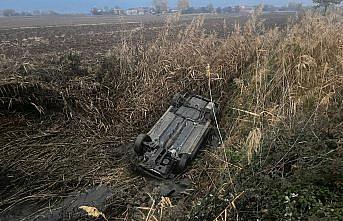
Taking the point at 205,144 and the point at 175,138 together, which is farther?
the point at 205,144

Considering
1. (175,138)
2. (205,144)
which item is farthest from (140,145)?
(205,144)

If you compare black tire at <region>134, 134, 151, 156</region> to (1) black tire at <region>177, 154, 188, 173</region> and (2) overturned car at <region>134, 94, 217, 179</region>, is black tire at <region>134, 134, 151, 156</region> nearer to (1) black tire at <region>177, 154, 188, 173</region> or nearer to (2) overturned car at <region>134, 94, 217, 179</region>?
(2) overturned car at <region>134, 94, 217, 179</region>

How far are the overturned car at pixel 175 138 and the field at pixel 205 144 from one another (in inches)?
7.1

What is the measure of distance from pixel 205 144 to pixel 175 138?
47 cm

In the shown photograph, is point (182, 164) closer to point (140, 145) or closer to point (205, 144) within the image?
point (140, 145)

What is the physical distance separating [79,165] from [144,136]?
0.96m

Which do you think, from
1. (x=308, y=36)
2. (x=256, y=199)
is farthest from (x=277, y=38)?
(x=256, y=199)

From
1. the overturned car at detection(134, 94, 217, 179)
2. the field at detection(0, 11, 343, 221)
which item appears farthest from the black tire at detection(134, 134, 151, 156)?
the field at detection(0, 11, 343, 221)

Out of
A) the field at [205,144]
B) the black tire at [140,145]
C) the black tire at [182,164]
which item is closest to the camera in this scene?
the field at [205,144]

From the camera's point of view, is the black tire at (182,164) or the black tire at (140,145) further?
the black tire at (140,145)

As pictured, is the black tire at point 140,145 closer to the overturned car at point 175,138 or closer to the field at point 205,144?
the overturned car at point 175,138

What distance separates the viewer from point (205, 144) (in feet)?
19.0

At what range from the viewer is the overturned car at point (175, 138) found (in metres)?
5.14

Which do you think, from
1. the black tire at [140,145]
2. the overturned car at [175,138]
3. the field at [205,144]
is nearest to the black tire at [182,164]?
the overturned car at [175,138]
